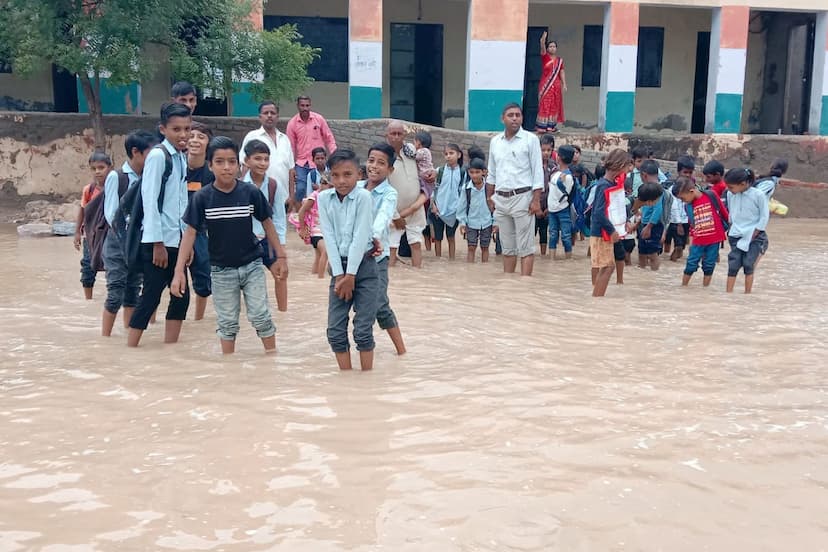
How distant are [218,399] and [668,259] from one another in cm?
690

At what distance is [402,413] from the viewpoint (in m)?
3.95

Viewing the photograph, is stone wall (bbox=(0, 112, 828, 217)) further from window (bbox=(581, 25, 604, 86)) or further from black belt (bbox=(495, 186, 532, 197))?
black belt (bbox=(495, 186, 532, 197))

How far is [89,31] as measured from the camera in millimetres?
10930

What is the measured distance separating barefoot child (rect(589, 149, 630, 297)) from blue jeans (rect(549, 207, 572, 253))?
2.01 meters

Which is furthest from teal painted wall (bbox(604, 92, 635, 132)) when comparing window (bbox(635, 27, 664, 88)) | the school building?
window (bbox(635, 27, 664, 88))

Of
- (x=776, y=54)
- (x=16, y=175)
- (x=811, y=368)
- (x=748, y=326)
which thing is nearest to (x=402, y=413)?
(x=811, y=368)

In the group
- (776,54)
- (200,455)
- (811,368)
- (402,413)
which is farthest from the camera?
(776,54)

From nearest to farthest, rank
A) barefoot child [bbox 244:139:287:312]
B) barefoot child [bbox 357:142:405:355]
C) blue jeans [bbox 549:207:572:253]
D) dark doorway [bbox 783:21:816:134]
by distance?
barefoot child [bbox 357:142:405:355] < barefoot child [bbox 244:139:287:312] < blue jeans [bbox 549:207:572:253] < dark doorway [bbox 783:21:816:134]

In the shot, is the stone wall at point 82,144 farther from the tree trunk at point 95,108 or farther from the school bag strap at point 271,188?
the school bag strap at point 271,188

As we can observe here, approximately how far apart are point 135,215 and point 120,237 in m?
0.42

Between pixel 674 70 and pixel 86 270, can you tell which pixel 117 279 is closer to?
pixel 86 270

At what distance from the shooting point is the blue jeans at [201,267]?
562 centimetres

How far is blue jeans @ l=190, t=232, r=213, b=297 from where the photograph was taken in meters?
5.62

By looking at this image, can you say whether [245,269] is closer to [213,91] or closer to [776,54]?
[213,91]
